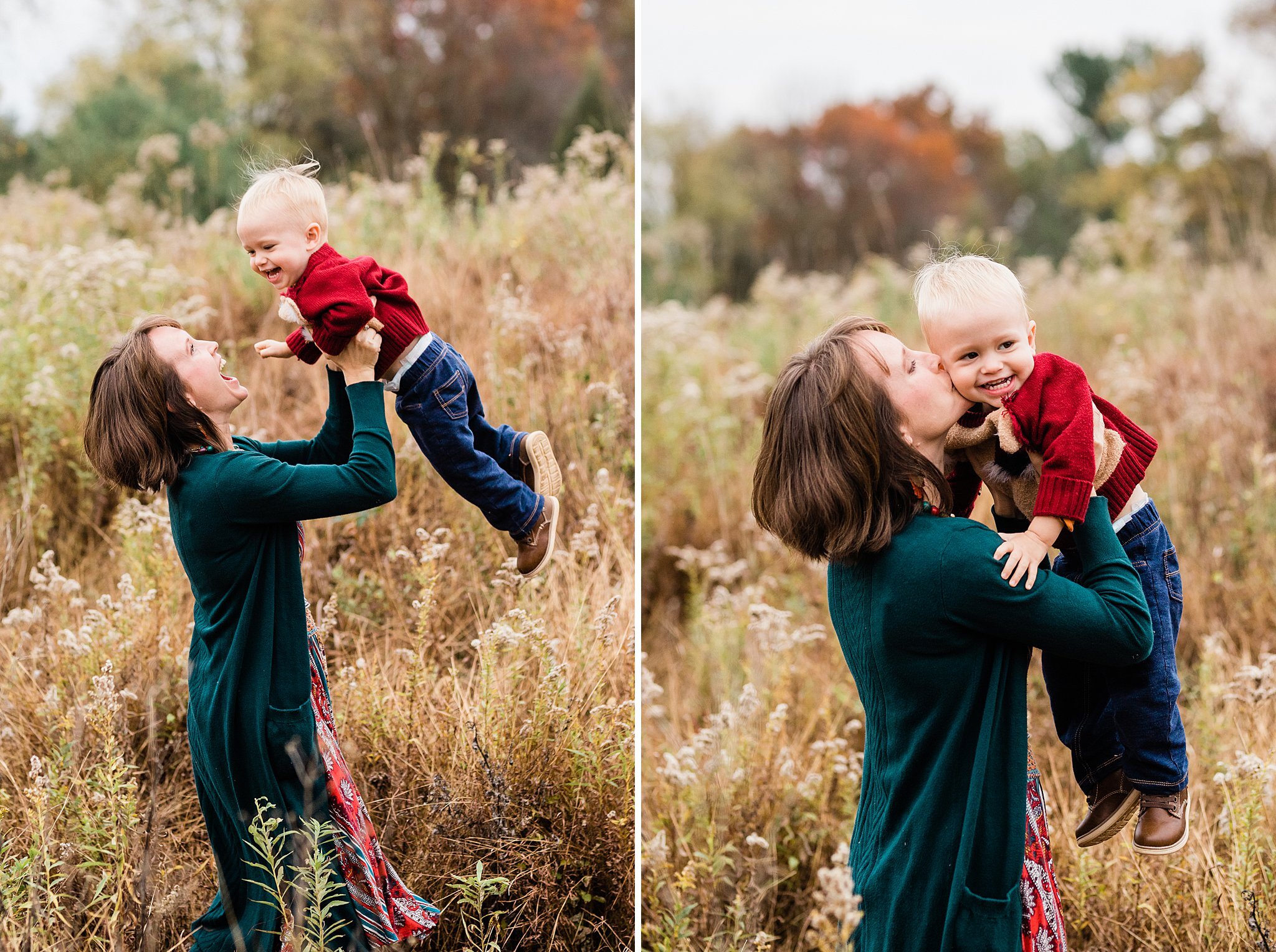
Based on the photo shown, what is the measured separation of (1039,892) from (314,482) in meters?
1.96

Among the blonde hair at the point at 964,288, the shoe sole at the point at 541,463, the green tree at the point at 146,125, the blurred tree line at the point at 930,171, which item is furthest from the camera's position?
the blurred tree line at the point at 930,171

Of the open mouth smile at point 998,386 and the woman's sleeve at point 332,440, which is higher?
the open mouth smile at point 998,386

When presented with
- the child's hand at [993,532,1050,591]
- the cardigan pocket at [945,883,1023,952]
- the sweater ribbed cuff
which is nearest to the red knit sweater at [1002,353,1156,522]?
the sweater ribbed cuff

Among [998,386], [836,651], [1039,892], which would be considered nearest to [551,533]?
[998,386]

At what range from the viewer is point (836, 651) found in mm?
5062

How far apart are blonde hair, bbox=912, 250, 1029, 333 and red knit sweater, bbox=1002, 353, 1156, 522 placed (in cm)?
16

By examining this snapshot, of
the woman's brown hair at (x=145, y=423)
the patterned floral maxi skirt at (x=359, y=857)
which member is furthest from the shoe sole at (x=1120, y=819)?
the woman's brown hair at (x=145, y=423)

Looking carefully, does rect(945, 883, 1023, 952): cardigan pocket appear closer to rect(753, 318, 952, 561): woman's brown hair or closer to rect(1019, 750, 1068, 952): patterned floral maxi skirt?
rect(1019, 750, 1068, 952): patterned floral maxi skirt

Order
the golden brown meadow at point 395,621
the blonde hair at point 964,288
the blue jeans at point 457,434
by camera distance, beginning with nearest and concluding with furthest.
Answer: the blonde hair at point 964,288 → the blue jeans at point 457,434 → the golden brown meadow at point 395,621

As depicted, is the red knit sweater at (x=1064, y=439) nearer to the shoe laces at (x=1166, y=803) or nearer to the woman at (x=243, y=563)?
the shoe laces at (x=1166, y=803)

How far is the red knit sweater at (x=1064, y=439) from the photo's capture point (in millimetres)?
2295

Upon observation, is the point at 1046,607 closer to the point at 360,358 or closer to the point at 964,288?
the point at 964,288

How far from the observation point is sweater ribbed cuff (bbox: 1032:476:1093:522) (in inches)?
90.2

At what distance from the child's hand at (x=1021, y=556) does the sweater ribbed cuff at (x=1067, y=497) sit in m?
0.09
